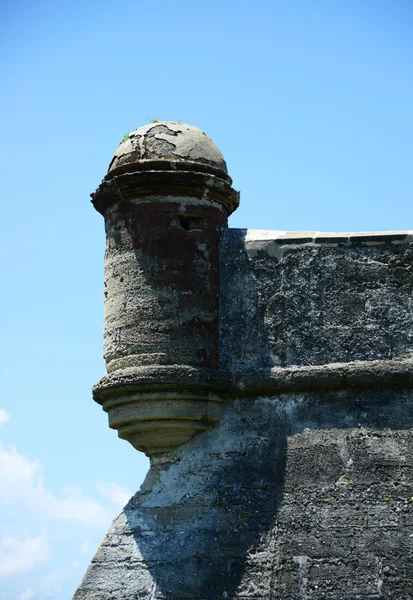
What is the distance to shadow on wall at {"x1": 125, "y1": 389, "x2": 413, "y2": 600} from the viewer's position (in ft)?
20.1

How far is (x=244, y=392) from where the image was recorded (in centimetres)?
667

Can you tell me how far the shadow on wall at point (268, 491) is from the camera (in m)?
Result: 6.13

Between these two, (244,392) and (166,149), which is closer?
(244,392)

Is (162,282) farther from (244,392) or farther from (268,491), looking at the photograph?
(268,491)

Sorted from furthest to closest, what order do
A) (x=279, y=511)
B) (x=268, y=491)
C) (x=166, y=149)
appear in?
(x=166, y=149)
(x=268, y=491)
(x=279, y=511)

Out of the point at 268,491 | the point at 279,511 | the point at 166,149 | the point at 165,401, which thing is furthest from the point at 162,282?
the point at 279,511

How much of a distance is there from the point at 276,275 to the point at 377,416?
41.0 inches

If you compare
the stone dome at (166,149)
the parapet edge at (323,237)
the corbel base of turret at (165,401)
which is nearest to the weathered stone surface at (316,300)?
the parapet edge at (323,237)

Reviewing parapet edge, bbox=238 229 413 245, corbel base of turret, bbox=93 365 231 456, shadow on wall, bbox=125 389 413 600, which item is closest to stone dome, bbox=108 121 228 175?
parapet edge, bbox=238 229 413 245

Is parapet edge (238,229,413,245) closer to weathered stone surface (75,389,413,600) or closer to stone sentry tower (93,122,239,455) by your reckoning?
stone sentry tower (93,122,239,455)

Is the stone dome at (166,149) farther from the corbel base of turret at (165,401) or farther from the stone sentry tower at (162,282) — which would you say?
the corbel base of turret at (165,401)

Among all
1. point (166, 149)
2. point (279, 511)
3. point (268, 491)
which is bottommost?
point (279, 511)

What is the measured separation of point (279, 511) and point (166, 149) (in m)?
2.26

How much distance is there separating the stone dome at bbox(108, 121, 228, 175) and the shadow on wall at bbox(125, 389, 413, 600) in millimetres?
1489
